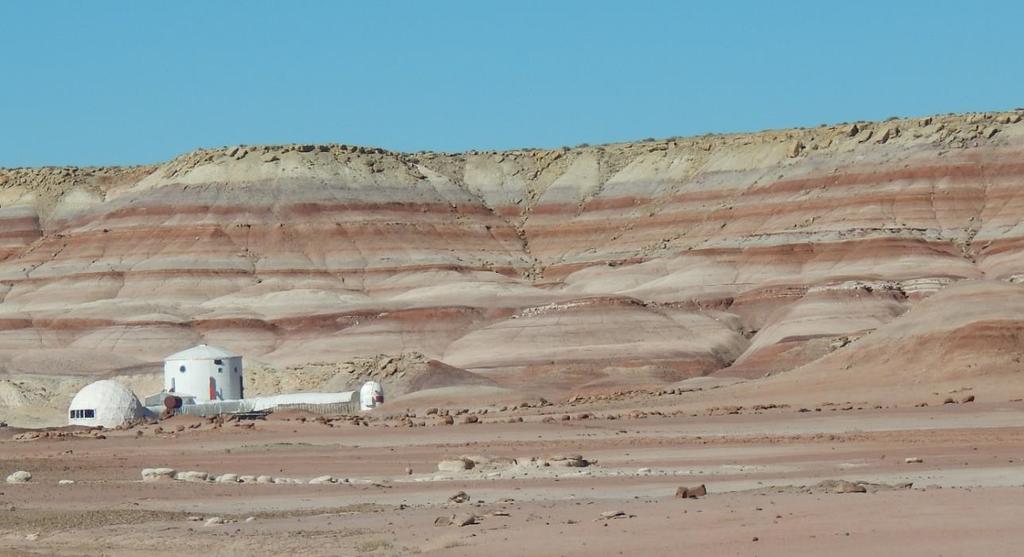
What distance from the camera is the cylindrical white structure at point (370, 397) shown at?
66.1 meters

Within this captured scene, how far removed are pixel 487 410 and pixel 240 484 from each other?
2944 cm

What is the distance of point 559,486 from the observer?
1162 inches

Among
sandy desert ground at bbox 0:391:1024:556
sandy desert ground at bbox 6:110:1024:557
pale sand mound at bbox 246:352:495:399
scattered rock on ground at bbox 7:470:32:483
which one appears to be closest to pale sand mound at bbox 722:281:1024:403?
sandy desert ground at bbox 6:110:1024:557

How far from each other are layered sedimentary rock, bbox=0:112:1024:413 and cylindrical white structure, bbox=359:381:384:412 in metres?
18.0

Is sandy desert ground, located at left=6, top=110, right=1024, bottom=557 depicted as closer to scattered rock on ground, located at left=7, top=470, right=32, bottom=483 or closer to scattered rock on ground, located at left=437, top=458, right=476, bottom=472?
scattered rock on ground, located at left=437, top=458, right=476, bottom=472

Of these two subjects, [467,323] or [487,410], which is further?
[467,323]

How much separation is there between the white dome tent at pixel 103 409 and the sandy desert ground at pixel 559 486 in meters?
7.92

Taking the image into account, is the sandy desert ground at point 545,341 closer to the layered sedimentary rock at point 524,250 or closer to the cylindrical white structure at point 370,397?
the layered sedimentary rock at point 524,250

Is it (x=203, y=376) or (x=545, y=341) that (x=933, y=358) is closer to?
(x=203, y=376)

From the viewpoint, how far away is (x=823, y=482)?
26047mm

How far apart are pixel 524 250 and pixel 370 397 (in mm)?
75024

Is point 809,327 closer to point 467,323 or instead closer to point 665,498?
point 467,323

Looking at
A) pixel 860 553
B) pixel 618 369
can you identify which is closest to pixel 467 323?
pixel 618 369

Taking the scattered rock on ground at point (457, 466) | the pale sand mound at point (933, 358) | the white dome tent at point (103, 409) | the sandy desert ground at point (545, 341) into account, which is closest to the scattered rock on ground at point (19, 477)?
the sandy desert ground at point (545, 341)
